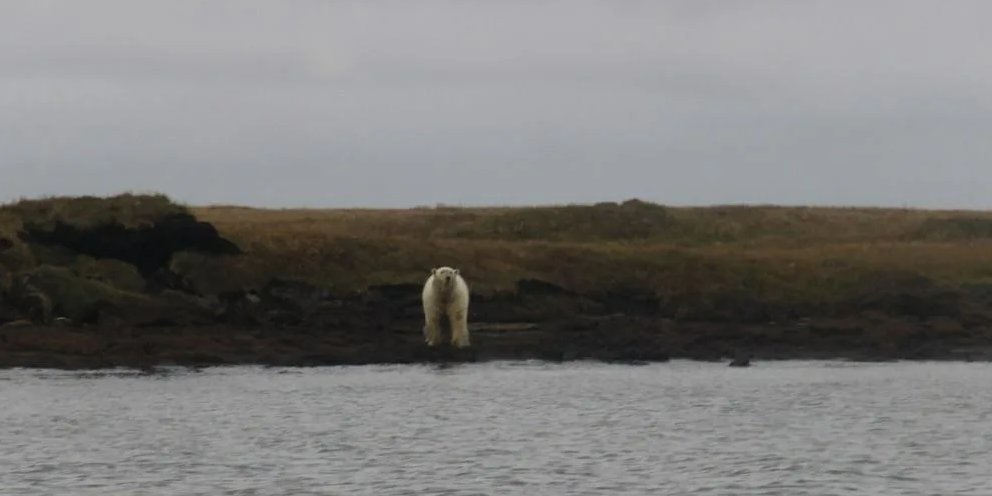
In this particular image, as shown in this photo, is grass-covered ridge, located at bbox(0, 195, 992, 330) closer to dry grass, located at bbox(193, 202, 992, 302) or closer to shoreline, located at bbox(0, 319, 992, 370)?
dry grass, located at bbox(193, 202, 992, 302)

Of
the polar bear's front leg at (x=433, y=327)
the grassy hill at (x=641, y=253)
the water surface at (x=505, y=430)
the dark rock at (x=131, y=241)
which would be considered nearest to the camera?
the water surface at (x=505, y=430)

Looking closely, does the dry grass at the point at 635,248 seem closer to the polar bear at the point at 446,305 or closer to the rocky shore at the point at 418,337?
the rocky shore at the point at 418,337

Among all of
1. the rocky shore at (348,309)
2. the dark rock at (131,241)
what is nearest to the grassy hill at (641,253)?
the rocky shore at (348,309)

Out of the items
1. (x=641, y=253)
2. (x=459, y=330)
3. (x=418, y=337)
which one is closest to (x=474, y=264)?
(x=641, y=253)

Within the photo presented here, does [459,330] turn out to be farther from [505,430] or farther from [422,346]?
[505,430]

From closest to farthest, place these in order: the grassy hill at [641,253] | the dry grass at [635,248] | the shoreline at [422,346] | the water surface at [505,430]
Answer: the water surface at [505,430]
the shoreline at [422,346]
the grassy hill at [641,253]
the dry grass at [635,248]

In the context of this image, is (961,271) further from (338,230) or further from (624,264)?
(338,230)

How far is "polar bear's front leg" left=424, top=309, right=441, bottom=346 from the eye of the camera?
1758 inches

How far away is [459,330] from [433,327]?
0.65m

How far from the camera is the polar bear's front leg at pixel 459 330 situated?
44.7 m

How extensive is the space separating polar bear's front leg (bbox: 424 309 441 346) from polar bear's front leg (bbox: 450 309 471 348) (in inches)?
14.3

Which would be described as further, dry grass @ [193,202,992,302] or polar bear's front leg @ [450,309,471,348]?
dry grass @ [193,202,992,302]

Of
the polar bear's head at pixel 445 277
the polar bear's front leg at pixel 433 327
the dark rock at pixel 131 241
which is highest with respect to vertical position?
the dark rock at pixel 131 241

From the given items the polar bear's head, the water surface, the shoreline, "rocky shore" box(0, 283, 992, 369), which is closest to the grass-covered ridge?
"rocky shore" box(0, 283, 992, 369)
